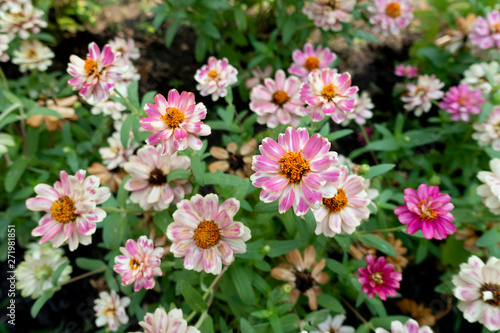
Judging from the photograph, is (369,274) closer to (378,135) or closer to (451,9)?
(378,135)

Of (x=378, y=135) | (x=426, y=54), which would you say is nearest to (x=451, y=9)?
(x=426, y=54)

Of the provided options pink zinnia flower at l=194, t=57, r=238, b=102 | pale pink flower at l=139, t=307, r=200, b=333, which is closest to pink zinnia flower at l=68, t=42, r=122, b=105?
pink zinnia flower at l=194, t=57, r=238, b=102

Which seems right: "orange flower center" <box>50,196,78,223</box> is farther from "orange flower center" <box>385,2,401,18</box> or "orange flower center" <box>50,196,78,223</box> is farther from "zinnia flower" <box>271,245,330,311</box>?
"orange flower center" <box>385,2,401,18</box>

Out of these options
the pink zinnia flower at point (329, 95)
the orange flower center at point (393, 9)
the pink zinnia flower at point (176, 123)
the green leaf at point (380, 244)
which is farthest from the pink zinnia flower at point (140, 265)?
the orange flower center at point (393, 9)

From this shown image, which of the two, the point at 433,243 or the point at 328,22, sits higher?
the point at 328,22

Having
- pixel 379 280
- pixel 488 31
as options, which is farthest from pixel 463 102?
pixel 379 280

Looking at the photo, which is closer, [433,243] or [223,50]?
[433,243]
